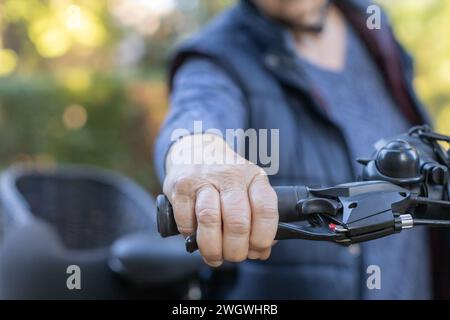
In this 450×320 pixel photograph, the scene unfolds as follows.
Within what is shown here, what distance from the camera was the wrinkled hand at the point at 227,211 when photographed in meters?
0.75

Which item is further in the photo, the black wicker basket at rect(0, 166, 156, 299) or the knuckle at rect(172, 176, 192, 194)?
the black wicker basket at rect(0, 166, 156, 299)

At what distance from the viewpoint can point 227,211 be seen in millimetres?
751

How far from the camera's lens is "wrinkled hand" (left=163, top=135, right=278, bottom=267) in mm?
749

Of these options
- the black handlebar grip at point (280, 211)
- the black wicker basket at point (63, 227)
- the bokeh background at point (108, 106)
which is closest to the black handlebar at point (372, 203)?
→ the black handlebar grip at point (280, 211)

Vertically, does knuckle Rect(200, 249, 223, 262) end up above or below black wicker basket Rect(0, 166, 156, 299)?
below

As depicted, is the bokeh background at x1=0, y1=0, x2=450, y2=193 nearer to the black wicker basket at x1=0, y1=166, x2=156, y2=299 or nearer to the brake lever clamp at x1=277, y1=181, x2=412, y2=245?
the black wicker basket at x1=0, y1=166, x2=156, y2=299

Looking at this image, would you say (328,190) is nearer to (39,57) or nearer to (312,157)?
(312,157)

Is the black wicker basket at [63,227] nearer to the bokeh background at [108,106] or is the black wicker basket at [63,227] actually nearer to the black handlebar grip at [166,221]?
the black handlebar grip at [166,221]

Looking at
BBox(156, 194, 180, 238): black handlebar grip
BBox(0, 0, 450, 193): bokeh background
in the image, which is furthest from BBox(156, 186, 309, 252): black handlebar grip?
BBox(0, 0, 450, 193): bokeh background

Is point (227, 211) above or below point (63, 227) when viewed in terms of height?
below

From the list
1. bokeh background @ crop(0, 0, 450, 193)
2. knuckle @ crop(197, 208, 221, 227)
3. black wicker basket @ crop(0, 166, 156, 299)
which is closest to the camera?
knuckle @ crop(197, 208, 221, 227)

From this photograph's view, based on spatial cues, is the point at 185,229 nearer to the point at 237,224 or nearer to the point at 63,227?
the point at 237,224

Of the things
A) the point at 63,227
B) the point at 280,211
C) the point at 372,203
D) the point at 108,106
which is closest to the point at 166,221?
the point at 280,211
